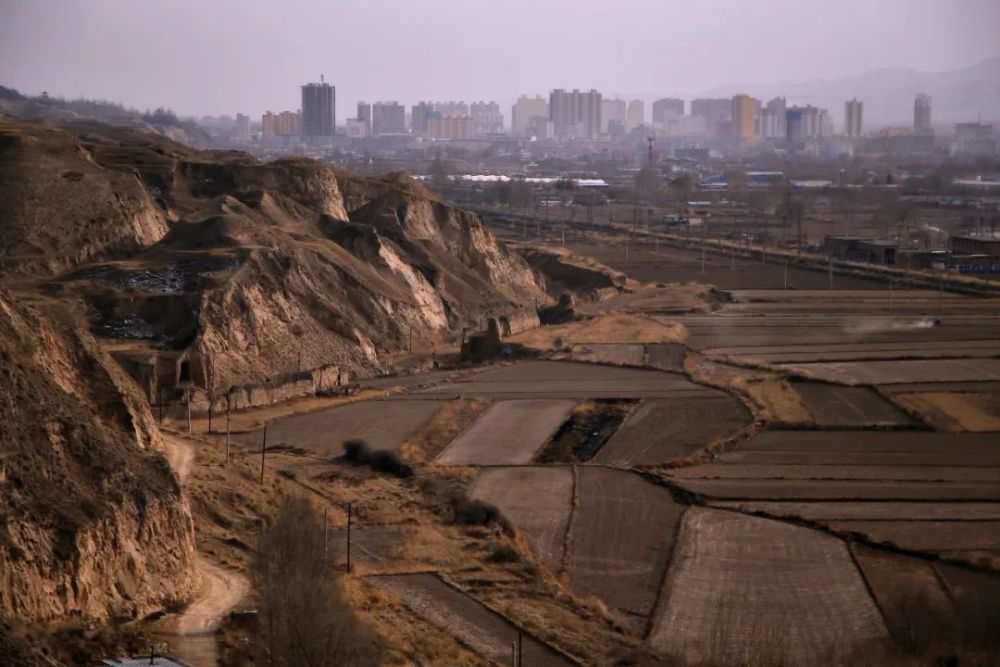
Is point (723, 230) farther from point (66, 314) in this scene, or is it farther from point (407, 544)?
point (407, 544)

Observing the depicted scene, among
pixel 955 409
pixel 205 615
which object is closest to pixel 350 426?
pixel 955 409

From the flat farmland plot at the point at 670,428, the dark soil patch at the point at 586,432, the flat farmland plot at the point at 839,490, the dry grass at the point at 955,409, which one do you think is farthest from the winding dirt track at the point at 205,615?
the dry grass at the point at 955,409

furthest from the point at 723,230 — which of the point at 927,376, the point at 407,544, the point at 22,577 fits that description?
the point at 22,577

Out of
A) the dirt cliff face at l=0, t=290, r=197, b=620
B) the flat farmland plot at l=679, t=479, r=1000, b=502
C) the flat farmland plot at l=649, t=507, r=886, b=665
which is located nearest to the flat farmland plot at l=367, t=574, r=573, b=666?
the flat farmland plot at l=649, t=507, r=886, b=665

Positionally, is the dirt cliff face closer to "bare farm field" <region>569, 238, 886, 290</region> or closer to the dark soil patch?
the dark soil patch

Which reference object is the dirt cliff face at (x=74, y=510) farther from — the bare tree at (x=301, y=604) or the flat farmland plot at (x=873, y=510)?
the flat farmland plot at (x=873, y=510)
